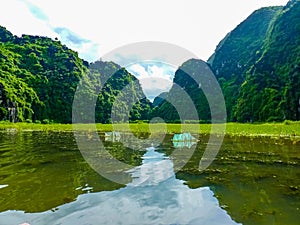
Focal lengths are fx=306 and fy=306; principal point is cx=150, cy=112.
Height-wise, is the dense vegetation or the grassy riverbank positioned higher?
the dense vegetation

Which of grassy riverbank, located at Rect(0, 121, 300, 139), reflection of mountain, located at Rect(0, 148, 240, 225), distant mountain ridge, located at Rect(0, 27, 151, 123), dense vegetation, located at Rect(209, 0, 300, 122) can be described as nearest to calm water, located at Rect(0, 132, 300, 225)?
reflection of mountain, located at Rect(0, 148, 240, 225)

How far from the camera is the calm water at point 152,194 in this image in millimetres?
7086

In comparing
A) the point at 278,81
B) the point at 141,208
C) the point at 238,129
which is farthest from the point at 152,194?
the point at 278,81

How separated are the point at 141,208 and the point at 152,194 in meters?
1.36

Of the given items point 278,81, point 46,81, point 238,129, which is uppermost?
point 46,81

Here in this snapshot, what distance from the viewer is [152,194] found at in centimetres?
909

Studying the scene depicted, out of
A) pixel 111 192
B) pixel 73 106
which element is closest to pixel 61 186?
pixel 111 192

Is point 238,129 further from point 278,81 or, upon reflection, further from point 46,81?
point 46,81

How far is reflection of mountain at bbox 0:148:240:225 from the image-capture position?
22.5ft

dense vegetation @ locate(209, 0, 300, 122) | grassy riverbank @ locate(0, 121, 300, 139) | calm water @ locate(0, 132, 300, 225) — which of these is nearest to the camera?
calm water @ locate(0, 132, 300, 225)

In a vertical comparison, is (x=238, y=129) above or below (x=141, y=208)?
above

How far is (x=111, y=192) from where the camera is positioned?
924 centimetres

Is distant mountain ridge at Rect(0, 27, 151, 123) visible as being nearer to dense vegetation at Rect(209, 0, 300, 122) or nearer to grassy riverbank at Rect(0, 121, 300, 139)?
grassy riverbank at Rect(0, 121, 300, 139)

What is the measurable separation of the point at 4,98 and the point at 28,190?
315ft
